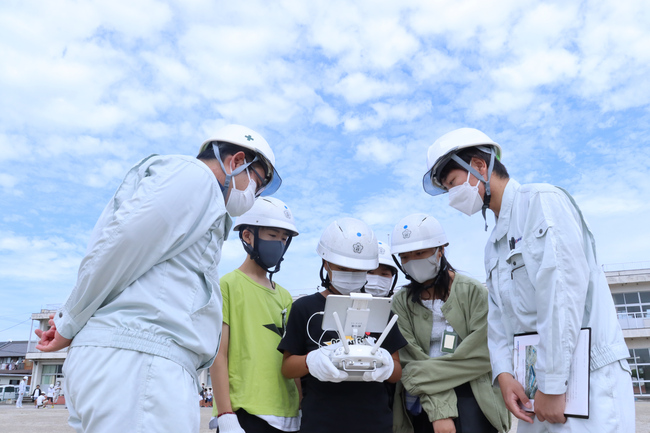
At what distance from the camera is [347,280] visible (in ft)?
12.4

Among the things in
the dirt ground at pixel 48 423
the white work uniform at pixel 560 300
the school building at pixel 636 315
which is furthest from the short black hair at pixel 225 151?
the school building at pixel 636 315

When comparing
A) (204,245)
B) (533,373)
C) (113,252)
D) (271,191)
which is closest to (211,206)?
(204,245)

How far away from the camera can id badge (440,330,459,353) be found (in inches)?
149

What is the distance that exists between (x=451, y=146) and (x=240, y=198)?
158 cm

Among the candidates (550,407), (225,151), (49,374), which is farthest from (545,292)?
(49,374)

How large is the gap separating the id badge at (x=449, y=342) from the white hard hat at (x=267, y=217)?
5.17ft

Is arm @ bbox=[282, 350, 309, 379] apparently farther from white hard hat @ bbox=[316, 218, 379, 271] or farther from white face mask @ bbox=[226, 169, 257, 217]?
white face mask @ bbox=[226, 169, 257, 217]

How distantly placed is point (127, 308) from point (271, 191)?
70.2 inches

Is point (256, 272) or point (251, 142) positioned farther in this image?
point (256, 272)

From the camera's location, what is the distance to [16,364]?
59.5 metres

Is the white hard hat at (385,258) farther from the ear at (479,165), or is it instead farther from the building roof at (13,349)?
the building roof at (13,349)

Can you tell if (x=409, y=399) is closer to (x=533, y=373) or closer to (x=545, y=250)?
(x=533, y=373)

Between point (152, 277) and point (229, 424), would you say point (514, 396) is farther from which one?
point (152, 277)

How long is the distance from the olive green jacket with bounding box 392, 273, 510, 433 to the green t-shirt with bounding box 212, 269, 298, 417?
909mm
